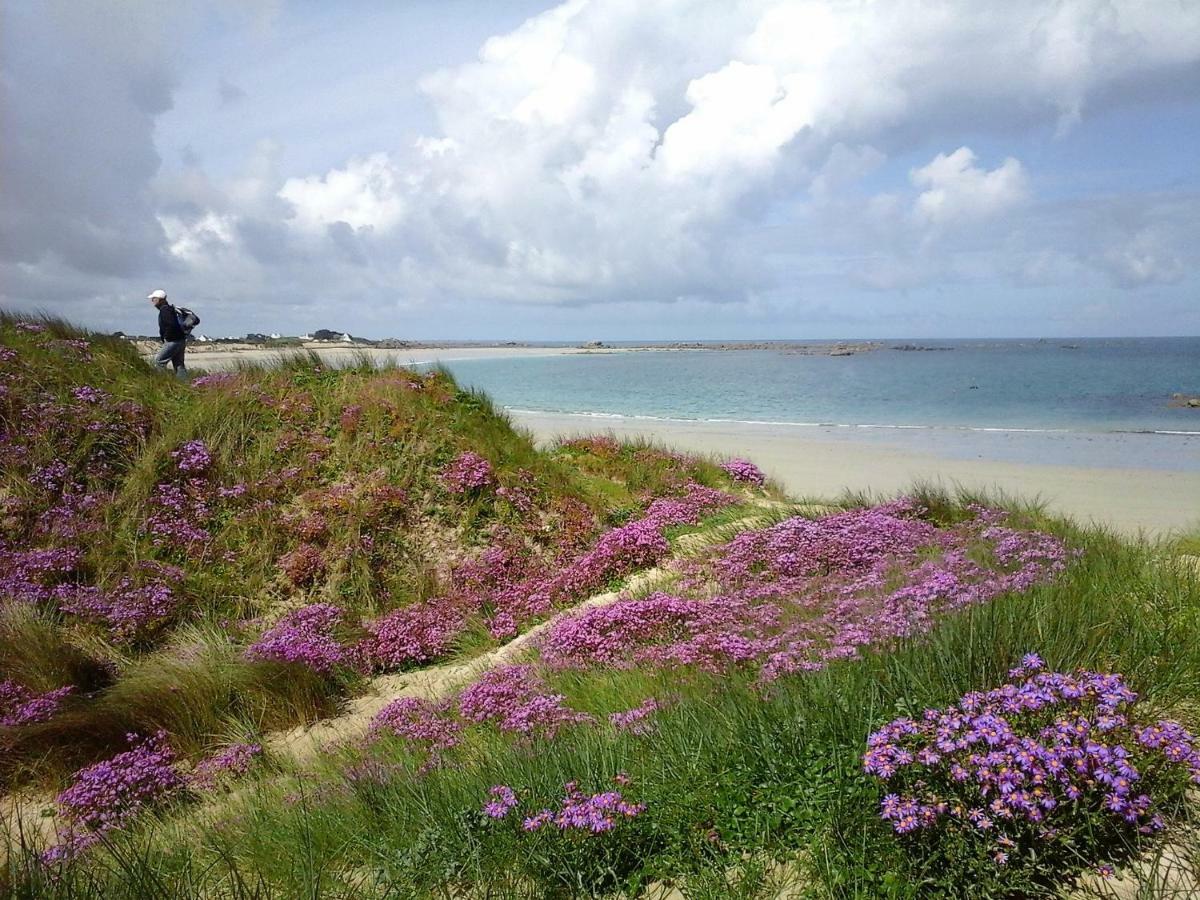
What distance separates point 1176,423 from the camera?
31141 millimetres

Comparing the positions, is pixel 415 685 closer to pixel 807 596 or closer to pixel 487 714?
pixel 487 714

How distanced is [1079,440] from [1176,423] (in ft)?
27.7

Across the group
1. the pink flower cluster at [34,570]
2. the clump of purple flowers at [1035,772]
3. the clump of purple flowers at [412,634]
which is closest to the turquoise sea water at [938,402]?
the clump of purple flowers at [412,634]

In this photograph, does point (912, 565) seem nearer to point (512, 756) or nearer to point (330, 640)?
point (512, 756)

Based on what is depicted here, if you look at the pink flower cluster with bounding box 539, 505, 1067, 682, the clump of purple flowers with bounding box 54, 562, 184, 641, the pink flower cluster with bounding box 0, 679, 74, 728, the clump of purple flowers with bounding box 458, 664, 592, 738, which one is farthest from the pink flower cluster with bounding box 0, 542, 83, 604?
the pink flower cluster with bounding box 539, 505, 1067, 682

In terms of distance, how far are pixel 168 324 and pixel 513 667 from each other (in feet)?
39.5

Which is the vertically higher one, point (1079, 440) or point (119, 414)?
point (119, 414)

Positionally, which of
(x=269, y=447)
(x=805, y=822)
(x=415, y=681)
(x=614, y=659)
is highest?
(x=269, y=447)

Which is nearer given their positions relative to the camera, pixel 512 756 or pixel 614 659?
pixel 512 756

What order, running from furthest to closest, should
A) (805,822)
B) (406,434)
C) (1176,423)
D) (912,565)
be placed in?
(1176,423)
(406,434)
(912,565)
(805,822)

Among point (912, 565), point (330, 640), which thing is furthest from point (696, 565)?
point (330, 640)

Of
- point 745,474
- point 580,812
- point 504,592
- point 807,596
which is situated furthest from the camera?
point 745,474

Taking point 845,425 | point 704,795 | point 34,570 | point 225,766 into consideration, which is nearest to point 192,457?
point 34,570

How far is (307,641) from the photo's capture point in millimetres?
7441
